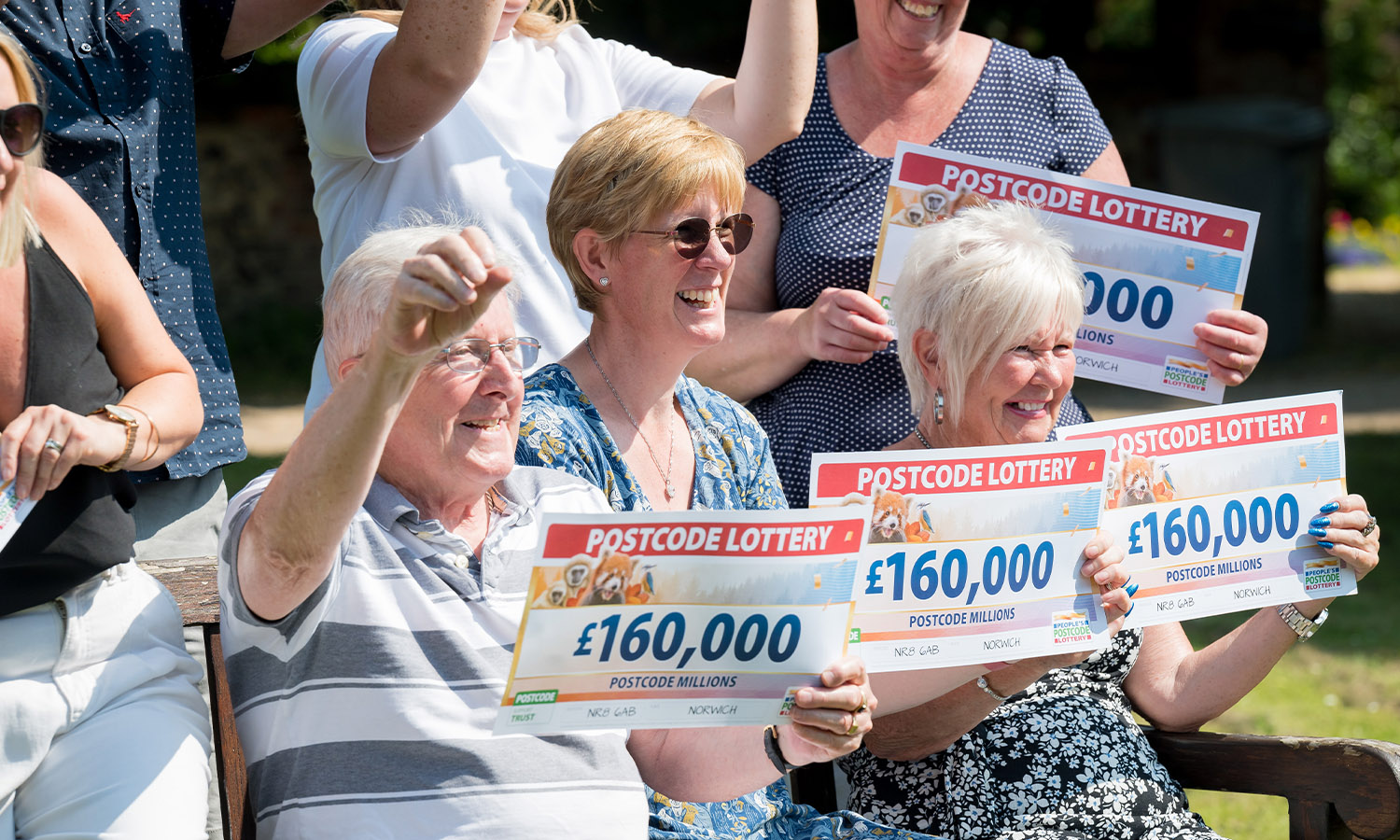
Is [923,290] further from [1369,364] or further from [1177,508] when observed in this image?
[1369,364]

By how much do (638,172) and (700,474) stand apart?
561 mm

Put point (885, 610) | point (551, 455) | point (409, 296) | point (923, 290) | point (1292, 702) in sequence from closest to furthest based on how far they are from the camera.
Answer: point (409, 296)
point (885, 610)
point (551, 455)
point (923, 290)
point (1292, 702)

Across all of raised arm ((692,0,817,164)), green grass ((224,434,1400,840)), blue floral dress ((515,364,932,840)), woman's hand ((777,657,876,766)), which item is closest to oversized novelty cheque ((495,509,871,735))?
woman's hand ((777,657,876,766))

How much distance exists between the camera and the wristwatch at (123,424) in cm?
204

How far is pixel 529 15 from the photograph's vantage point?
123 inches

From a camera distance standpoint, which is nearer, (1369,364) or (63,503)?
(63,503)

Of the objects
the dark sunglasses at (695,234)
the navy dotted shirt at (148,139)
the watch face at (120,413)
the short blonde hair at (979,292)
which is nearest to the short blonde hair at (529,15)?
the navy dotted shirt at (148,139)

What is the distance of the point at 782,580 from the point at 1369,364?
11.0 m

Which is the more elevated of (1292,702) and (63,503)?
(63,503)

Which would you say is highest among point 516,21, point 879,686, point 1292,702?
point 516,21

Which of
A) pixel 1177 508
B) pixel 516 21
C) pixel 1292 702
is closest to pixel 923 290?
pixel 1177 508

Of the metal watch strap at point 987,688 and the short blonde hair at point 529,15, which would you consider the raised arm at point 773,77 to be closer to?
the short blonde hair at point 529,15

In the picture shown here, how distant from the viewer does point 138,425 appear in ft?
6.75

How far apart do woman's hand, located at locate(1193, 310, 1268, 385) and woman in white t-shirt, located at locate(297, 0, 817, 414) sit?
0.94 m
